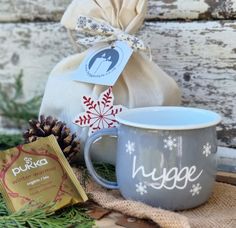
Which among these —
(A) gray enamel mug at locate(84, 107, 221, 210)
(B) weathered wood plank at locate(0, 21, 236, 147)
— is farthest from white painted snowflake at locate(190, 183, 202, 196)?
(B) weathered wood plank at locate(0, 21, 236, 147)

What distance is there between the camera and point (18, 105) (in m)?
0.93

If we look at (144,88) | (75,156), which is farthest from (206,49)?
(75,156)

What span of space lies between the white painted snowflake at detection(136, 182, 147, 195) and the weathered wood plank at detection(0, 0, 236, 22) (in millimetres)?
349

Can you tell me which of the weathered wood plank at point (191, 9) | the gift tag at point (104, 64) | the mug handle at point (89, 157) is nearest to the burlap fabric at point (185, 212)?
the mug handle at point (89, 157)

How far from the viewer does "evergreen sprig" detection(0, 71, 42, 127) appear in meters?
0.91

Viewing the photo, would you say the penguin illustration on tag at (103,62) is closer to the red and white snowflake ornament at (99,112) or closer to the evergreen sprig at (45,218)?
the red and white snowflake ornament at (99,112)

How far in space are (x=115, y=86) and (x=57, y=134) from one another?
0.10m

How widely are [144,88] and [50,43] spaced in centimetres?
33

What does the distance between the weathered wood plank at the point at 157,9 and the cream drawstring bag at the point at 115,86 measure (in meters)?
0.14

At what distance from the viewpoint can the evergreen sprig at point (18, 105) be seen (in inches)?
35.8

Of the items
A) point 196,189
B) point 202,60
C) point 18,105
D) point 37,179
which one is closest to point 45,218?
Answer: point 37,179

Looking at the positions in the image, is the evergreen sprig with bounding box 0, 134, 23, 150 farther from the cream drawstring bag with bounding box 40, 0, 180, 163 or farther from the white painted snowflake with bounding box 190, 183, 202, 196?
the white painted snowflake with bounding box 190, 183, 202, 196

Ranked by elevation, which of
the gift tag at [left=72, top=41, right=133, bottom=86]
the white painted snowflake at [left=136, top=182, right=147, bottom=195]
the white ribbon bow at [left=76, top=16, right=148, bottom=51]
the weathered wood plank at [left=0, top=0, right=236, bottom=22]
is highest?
the weathered wood plank at [left=0, top=0, right=236, bottom=22]

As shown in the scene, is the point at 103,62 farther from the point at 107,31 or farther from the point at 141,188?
the point at 141,188
